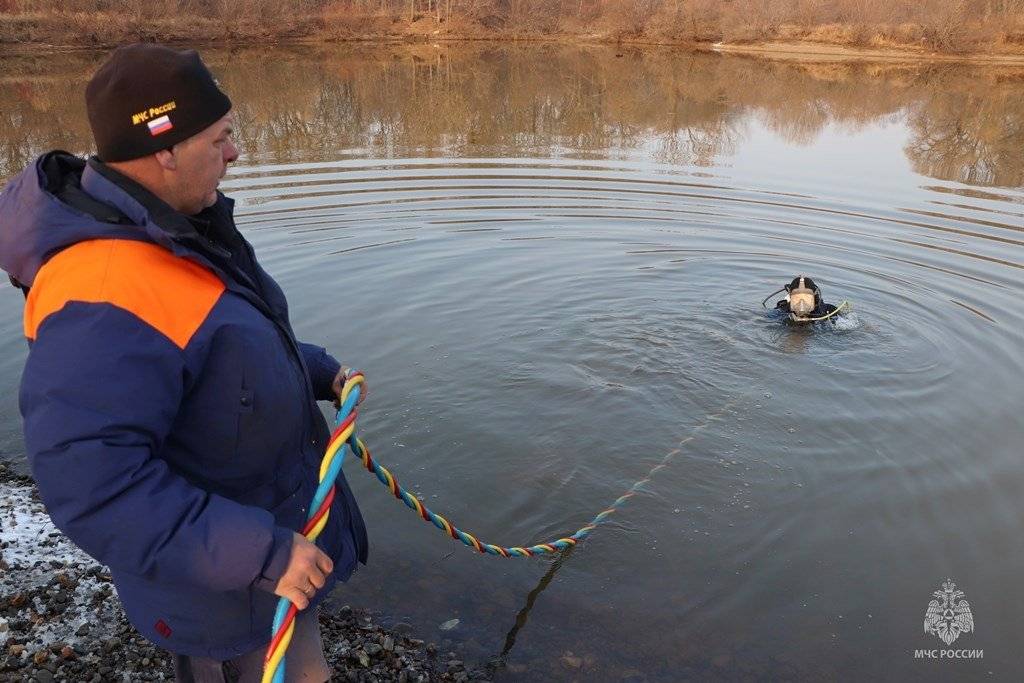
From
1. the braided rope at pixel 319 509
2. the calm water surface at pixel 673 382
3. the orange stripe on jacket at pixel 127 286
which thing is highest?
the orange stripe on jacket at pixel 127 286

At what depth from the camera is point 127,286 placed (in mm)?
1938

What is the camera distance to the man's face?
2180mm

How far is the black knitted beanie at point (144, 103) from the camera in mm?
2096

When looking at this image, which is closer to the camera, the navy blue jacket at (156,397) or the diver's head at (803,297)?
the navy blue jacket at (156,397)

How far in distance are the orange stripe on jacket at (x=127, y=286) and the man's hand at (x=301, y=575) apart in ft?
Answer: 2.01

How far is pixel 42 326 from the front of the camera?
1.88 metres

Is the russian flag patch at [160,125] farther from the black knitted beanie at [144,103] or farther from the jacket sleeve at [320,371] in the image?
the jacket sleeve at [320,371]

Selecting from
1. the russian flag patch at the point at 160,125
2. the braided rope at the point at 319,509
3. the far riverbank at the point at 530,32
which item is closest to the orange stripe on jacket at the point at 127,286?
the russian flag patch at the point at 160,125

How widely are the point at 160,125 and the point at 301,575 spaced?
1.25 m

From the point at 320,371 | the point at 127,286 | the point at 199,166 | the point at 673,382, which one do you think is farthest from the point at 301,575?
the point at 673,382

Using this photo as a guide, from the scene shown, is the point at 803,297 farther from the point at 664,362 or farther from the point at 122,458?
the point at 122,458

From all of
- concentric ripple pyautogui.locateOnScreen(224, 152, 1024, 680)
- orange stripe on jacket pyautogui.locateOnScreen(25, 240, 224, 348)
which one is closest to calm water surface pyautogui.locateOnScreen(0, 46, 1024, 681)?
concentric ripple pyautogui.locateOnScreen(224, 152, 1024, 680)

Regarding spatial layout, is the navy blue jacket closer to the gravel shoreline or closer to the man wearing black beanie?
the man wearing black beanie

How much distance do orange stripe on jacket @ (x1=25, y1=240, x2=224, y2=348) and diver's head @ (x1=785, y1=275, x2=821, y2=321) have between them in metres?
7.04
